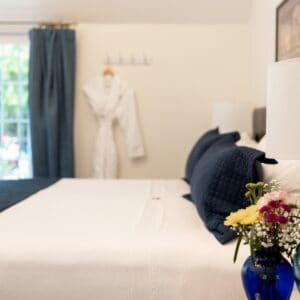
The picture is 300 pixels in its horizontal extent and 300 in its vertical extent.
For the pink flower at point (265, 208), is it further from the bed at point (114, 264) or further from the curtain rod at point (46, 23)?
the curtain rod at point (46, 23)

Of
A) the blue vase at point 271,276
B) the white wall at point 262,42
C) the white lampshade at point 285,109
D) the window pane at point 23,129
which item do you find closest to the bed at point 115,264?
the blue vase at point 271,276

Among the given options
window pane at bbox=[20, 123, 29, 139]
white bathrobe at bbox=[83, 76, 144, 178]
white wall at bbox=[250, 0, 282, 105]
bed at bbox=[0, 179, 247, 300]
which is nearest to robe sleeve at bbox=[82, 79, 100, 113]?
white bathrobe at bbox=[83, 76, 144, 178]

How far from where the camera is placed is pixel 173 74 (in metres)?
3.59

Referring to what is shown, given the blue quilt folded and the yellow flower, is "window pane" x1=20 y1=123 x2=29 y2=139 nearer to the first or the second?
the blue quilt folded

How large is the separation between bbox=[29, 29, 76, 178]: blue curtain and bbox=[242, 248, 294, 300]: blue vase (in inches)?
105

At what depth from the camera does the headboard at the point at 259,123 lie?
269 centimetres

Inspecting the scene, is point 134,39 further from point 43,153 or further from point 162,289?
point 162,289

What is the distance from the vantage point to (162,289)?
1.36 m

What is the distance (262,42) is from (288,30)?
729mm

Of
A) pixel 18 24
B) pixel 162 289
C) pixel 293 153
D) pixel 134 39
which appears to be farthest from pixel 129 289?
pixel 18 24

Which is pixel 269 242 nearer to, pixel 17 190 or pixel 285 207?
pixel 285 207

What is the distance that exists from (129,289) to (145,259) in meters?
0.11

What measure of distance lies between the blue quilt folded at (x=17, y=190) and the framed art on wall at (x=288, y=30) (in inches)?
67.7

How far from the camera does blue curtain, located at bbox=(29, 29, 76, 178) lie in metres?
3.49
